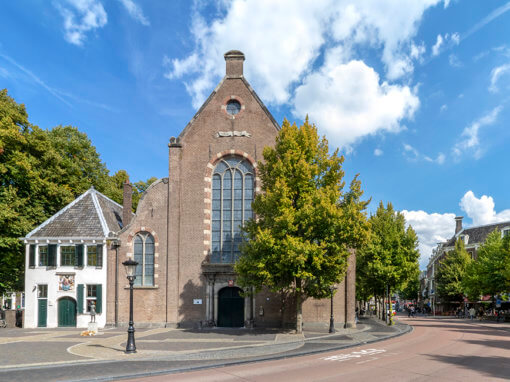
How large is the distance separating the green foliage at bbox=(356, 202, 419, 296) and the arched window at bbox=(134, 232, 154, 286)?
1682 cm

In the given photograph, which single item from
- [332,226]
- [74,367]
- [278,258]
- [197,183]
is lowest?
[74,367]

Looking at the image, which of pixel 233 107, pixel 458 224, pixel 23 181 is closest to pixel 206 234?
pixel 233 107

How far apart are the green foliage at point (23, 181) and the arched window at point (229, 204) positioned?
45.2 ft

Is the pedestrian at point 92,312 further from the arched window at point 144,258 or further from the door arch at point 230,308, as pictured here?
the door arch at point 230,308

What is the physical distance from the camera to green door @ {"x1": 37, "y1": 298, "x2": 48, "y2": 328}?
27547mm

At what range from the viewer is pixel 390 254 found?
32.2 m

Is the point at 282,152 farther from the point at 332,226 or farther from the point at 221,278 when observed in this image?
the point at 221,278

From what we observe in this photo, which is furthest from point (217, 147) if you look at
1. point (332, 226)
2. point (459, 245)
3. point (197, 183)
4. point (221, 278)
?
point (459, 245)

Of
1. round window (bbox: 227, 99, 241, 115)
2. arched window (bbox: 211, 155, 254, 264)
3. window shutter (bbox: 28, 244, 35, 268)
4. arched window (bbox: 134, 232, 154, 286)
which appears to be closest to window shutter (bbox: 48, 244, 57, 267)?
window shutter (bbox: 28, 244, 35, 268)

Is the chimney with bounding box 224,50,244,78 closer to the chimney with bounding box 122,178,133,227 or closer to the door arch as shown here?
the chimney with bounding box 122,178,133,227

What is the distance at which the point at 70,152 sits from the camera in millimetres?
37031

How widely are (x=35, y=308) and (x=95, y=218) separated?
7.40 meters

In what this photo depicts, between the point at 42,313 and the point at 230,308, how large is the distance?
1338cm

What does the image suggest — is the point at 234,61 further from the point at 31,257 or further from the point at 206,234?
the point at 31,257
